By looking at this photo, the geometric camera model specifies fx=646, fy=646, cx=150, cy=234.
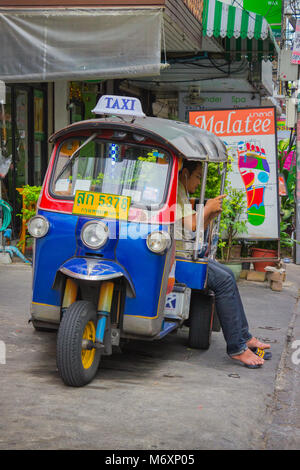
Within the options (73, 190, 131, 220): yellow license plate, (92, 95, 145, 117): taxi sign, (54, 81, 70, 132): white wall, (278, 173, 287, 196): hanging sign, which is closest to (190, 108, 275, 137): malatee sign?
(278, 173, 287, 196): hanging sign

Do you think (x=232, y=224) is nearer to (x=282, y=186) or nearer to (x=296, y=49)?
(x=282, y=186)

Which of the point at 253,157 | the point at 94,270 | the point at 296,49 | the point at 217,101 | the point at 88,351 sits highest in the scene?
the point at 296,49

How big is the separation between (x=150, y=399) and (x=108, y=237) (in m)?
1.16

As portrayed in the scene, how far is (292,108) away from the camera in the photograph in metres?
12.1

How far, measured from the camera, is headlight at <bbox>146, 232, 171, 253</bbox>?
457 cm

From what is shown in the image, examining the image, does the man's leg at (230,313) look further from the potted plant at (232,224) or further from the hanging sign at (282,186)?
the hanging sign at (282,186)

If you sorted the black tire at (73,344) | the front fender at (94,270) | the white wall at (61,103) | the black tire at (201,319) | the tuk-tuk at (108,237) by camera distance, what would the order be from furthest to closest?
the white wall at (61,103) < the black tire at (201,319) < the tuk-tuk at (108,237) < the front fender at (94,270) < the black tire at (73,344)

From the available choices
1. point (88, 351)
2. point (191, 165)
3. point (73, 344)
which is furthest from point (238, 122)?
point (73, 344)

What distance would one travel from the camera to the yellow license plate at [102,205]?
4688 mm

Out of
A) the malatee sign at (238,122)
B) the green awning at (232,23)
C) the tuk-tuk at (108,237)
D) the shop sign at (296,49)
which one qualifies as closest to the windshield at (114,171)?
the tuk-tuk at (108,237)

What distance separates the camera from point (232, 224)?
358 inches
